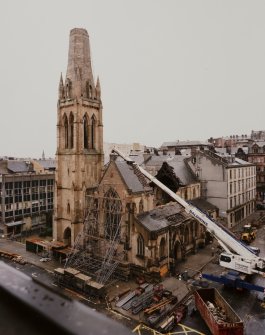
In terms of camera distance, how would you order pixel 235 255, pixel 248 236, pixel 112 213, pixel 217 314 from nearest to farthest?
pixel 217 314, pixel 235 255, pixel 112 213, pixel 248 236

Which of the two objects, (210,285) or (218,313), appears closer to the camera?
(218,313)

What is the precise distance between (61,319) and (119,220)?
49.5 ft

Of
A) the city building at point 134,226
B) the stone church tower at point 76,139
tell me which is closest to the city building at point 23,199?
the stone church tower at point 76,139

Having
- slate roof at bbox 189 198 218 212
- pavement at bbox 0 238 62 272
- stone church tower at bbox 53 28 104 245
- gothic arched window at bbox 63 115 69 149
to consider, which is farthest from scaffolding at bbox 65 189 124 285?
slate roof at bbox 189 198 218 212

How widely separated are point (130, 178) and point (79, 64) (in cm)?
1978

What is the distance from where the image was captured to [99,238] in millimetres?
40250

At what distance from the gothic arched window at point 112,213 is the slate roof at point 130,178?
90.0 inches

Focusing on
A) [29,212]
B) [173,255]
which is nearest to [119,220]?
[173,255]

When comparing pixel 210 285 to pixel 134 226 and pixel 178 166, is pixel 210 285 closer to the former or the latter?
pixel 134 226

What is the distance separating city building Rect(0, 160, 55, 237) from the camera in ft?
184

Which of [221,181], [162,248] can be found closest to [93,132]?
[162,248]

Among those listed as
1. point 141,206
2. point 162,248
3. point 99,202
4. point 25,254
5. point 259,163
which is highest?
point 259,163

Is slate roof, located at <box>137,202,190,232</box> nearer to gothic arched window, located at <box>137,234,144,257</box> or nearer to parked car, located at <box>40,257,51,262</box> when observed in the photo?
gothic arched window, located at <box>137,234,144,257</box>

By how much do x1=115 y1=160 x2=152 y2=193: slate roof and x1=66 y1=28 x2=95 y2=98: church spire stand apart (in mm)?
13108
